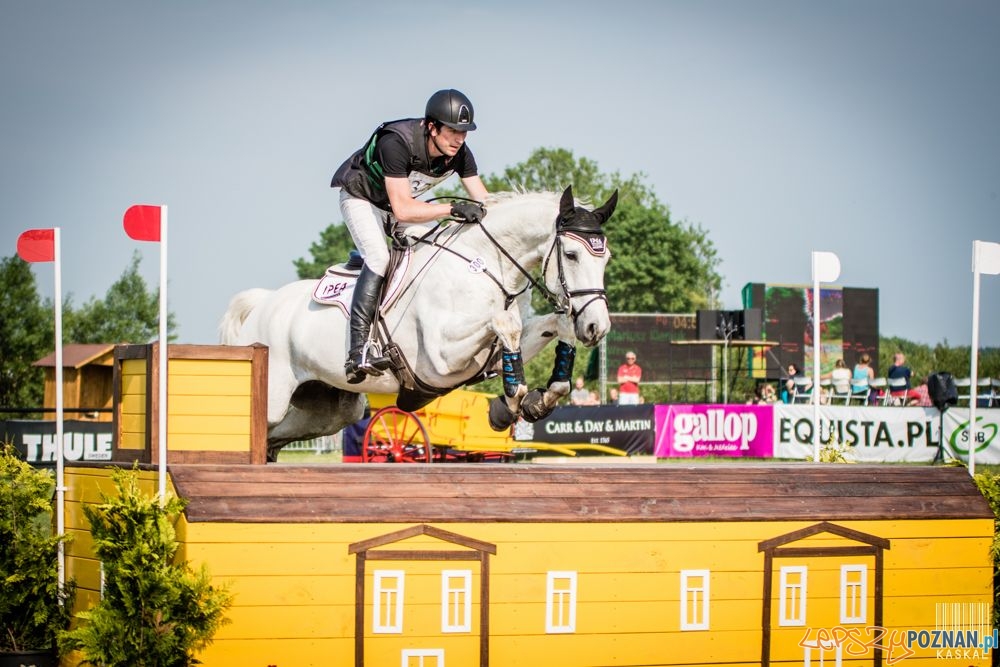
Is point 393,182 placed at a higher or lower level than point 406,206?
higher

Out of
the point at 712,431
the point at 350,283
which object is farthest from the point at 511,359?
the point at 712,431

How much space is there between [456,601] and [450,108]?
2.27 m

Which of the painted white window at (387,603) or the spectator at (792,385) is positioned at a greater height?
the spectator at (792,385)

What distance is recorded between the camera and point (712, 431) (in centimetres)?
1622

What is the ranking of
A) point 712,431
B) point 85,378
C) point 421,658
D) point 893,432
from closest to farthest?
1. point 421,658
2. point 893,432
3. point 712,431
4. point 85,378

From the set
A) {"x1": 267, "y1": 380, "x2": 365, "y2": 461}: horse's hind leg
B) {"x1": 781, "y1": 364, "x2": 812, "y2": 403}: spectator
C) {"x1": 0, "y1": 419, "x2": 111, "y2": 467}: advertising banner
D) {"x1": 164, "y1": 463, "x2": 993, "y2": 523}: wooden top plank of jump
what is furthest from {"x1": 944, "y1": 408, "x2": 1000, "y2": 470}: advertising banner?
{"x1": 164, "y1": 463, "x2": 993, "y2": 523}: wooden top plank of jump

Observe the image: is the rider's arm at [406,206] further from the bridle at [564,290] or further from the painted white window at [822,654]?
the painted white window at [822,654]

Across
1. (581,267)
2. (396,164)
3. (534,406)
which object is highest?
(396,164)

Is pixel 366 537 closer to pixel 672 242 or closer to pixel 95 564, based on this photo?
pixel 95 564

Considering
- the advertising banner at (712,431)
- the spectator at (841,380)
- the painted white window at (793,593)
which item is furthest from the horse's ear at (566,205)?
the spectator at (841,380)

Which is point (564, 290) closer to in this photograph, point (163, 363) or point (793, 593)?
point (793, 593)

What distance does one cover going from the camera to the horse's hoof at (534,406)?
5.30 m

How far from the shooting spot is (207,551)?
4.09m

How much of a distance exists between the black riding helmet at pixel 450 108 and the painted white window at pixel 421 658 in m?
2.38
